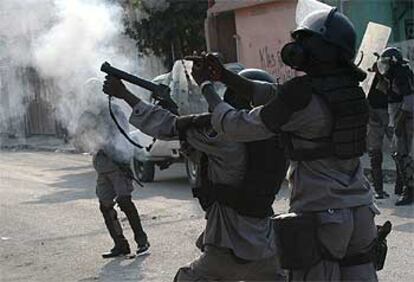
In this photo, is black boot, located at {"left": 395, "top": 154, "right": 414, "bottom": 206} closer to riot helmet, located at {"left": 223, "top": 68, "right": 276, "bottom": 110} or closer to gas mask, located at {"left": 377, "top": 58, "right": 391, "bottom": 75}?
gas mask, located at {"left": 377, "top": 58, "right": 391, "bottom": 75}

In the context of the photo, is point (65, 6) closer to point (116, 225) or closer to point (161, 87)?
point (116, 225)

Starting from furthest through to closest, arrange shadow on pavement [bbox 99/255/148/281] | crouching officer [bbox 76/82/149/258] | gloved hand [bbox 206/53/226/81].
Answer: crouching officer [bbox 76/82/149/258]
shadow on pavement [bbox 99/255/148/281]
gloved hand [bbox 206/53/226/81]

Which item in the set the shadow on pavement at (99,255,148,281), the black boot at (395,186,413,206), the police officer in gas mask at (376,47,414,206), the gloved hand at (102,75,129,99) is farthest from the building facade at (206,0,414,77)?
the gloved hand at (102,75,129,99)

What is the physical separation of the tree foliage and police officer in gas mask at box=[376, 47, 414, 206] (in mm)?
8427

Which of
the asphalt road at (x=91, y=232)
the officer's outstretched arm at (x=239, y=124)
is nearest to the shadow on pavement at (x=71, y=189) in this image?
the asphalt road at (x=91, y=232)

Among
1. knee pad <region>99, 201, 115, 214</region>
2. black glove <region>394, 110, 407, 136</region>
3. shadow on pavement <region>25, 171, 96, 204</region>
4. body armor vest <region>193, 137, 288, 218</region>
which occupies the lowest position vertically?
shadow on pavement <region>25, 171, 96, 204</region>

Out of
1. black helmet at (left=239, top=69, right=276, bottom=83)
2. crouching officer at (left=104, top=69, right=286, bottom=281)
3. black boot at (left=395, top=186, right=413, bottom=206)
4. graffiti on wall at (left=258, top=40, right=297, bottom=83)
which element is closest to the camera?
crouching officer at (left=104, top=69, right=286, bottom=281)

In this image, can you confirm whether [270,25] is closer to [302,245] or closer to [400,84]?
[400,84]

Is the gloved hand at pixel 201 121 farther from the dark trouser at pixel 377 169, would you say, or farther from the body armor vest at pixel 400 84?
the dark trouser at pixel 377 169

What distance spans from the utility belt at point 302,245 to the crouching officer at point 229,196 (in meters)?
0.51

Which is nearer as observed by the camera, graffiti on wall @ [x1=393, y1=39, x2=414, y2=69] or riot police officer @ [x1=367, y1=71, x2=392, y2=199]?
riot police officer @ [x1=367, y1=71, x2=392, y2=199]

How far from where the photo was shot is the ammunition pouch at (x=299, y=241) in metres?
3.36

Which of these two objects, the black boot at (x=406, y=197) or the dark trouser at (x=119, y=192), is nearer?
the dark trouser at (x=119, y=192)

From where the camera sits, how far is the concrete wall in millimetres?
16547
